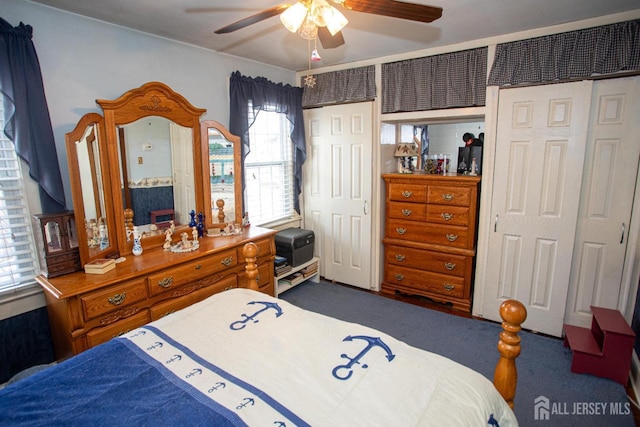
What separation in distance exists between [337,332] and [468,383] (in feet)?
1.91

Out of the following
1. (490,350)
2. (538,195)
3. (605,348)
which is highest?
(538,195)

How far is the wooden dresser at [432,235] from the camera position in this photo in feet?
10.2

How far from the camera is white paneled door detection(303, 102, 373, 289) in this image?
353cm

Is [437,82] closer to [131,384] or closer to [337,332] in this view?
[337,332]

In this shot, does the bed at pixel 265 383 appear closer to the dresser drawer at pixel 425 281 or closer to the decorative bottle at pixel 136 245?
the decorative bottle at pixel 136 245

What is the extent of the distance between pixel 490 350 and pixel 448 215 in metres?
1.20

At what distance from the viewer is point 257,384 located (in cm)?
123

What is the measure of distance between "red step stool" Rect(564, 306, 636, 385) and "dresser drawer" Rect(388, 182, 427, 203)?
62.8 inches

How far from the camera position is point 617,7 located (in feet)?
7.11

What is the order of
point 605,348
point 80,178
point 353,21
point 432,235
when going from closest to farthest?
1. point 80,178
2. point 605,348
3. point 353,21
4. point 432,235

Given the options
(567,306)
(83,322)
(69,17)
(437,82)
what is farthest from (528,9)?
(83,322)

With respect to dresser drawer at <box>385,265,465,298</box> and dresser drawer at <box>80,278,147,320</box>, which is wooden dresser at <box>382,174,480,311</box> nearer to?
dresser drawer at <box>385,265,465,298</box>

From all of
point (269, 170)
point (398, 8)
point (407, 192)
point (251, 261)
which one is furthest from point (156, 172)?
point (407, 192)

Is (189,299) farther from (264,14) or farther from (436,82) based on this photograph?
(436,82)
